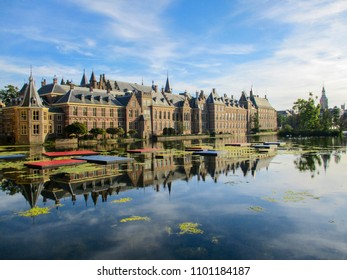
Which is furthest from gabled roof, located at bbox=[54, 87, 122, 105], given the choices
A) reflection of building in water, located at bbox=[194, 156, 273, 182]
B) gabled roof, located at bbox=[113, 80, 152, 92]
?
reflection of building in water, located at bbox=[194, 156, 273, 182]

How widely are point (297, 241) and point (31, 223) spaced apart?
7.75 m

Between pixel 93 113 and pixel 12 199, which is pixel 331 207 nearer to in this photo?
pixel 12 199

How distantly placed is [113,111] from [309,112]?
163 feet

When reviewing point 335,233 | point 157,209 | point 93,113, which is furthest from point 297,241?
point 93,113

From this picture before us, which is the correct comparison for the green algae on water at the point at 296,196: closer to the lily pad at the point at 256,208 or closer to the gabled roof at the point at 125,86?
the lily pad at the point at 256,208

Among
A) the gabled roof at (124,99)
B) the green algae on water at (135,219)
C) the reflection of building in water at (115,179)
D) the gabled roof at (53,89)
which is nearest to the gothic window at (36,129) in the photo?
the gabled roof at (53,89)

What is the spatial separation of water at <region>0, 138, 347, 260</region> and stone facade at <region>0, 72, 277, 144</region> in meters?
36.2

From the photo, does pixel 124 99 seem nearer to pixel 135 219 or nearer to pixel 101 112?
pixel 101 112

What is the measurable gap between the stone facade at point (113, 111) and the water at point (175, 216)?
3616 centimetres

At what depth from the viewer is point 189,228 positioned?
→ 9.10m

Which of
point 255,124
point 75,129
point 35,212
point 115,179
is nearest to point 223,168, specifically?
point 115,179

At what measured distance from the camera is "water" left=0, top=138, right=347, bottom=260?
759cm

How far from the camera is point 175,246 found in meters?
7.78

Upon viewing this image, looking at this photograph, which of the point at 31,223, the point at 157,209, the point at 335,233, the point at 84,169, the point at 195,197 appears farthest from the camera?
the point at 84,169
